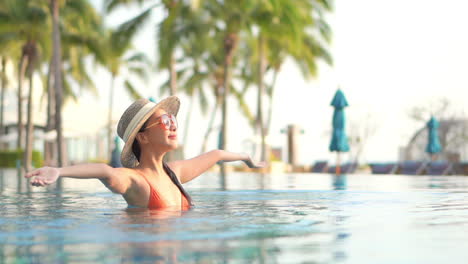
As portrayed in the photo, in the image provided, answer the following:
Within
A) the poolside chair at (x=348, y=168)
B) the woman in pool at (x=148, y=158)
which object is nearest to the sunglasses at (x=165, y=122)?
the woman in pool at (x=148, y=158)

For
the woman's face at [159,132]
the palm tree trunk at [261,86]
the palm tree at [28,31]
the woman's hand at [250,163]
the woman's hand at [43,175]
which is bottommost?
the woman's hand at [43,175]

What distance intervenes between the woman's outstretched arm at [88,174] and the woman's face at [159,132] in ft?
1.07

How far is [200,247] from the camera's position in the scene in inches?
156

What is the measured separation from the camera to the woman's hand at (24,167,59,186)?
15.1 ft

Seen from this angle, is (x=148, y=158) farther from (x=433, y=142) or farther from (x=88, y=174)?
(x=433, y=142)

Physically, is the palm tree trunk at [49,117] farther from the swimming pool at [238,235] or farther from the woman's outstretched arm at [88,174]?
the woman's outstretched arm at [88,174]

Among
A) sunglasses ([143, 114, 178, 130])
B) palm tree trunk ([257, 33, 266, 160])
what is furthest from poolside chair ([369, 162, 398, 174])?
sunglasses ([143, 114, 178, 130])

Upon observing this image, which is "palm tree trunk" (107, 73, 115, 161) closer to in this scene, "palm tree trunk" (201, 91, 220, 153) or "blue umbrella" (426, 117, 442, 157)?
"palm tree trunk" (201, 91, 220, 153)

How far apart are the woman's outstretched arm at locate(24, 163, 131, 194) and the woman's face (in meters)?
0.33

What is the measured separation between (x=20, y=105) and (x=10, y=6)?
38.4ft

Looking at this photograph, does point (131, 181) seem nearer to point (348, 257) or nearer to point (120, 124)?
point (120, 124)

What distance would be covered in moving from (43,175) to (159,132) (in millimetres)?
1369

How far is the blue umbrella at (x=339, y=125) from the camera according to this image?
84.9 ft

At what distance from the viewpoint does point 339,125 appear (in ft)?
86.5
